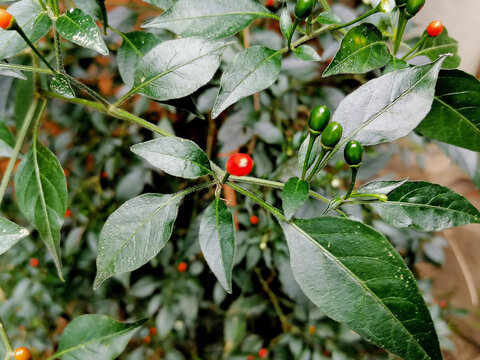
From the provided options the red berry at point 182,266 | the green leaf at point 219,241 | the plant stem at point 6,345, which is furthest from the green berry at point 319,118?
the red berry at point 182,266

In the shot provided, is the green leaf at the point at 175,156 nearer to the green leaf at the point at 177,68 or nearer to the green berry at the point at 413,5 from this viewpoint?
the green leaf at the point at 177,68

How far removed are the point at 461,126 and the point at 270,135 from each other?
0.41m

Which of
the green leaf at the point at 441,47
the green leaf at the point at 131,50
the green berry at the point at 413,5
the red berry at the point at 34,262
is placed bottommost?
the red berry at the point at 34,262

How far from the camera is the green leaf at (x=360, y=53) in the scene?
0.38m

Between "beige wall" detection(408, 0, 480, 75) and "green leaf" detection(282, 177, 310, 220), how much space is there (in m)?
1.16

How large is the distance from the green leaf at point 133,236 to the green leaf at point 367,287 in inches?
5.1

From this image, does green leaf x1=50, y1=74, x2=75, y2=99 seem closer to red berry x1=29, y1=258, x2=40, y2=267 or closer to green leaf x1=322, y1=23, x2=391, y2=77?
green leaf x1=322, y1=23, x2=391, y2=77

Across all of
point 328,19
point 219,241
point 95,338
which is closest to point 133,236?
point 219,241

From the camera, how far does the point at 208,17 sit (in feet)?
1.34

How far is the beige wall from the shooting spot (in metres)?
1.31

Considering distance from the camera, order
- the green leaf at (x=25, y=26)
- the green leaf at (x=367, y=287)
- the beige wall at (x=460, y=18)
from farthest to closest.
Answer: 1. the beige wall at (x=460, y=18)
2. the green leaf at (x=25, y=26)
3. the green leaf at (x=367, y=287)

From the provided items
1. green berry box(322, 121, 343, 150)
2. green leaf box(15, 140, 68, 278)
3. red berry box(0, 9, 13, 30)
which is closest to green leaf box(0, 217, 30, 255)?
green leaf box(15, 140, 68, 278)

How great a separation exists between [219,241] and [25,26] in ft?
0.99

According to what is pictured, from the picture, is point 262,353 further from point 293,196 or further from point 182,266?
point 293,196
